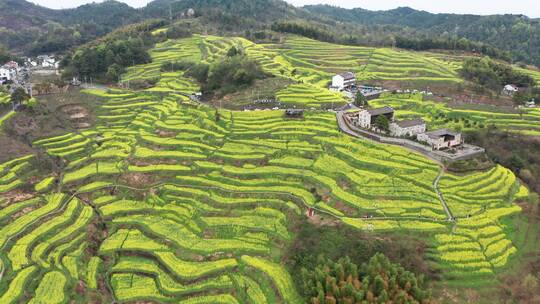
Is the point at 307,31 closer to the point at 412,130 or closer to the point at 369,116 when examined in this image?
the point at 369,116

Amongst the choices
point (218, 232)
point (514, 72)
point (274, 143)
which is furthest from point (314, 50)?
point (218, 232)

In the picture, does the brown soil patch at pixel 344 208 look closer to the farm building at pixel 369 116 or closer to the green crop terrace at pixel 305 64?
the farm building at pixel 369 116

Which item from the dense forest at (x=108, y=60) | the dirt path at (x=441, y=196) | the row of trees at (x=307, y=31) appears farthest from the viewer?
the row of trees at (x=307, y=31)

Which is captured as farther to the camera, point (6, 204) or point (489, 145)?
point (489, 145)

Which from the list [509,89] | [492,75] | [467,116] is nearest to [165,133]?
[467,116]

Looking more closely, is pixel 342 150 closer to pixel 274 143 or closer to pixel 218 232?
pixel 274 143

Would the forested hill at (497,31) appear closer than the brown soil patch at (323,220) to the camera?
No

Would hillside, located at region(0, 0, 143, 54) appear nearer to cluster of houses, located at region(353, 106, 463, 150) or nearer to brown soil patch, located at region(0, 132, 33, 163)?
brown soil patch, located at region(0, 132, 33, 163)

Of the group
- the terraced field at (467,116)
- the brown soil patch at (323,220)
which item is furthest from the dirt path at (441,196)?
the terraced field at (467,116)
